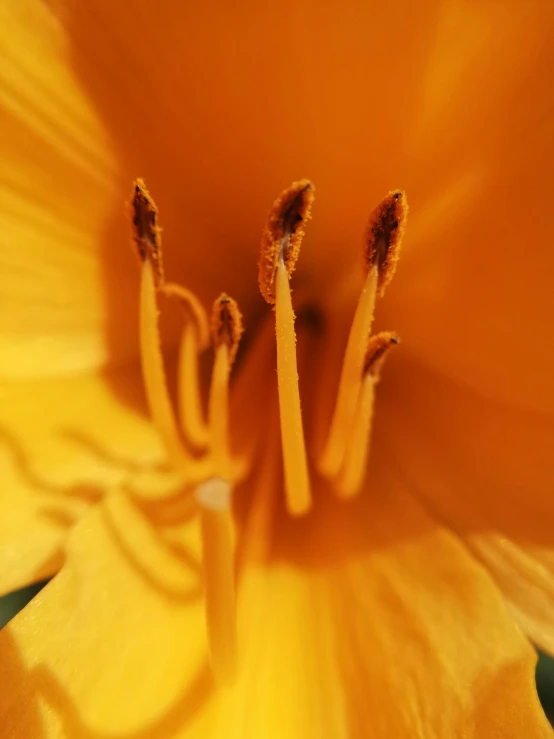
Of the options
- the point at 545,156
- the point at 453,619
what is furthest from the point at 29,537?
the point at 545,156

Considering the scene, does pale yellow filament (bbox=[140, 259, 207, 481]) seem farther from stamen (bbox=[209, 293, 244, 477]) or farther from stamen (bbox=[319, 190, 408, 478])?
stamen (bbox=[319, 190, 408, 478])

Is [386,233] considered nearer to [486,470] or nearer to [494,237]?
[494,237]

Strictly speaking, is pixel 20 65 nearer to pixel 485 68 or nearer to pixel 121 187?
pixel 121 187

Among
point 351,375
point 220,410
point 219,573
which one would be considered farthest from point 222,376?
point 219,573

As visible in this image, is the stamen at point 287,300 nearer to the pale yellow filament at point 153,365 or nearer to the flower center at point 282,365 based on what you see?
the flower center at point 282,365

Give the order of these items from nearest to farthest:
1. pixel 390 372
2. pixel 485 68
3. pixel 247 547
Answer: pixel 485 68
pixel 247 547
pixel 390 372

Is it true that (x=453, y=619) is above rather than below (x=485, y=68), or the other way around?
below
